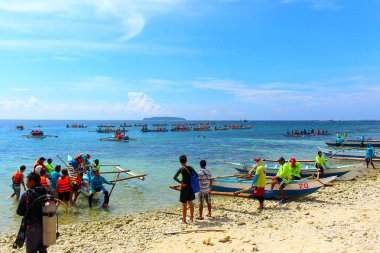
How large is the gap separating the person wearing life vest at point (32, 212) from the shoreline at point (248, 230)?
3.03 meters

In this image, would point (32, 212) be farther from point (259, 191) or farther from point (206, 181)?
point (259, 191)

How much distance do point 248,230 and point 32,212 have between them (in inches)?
229

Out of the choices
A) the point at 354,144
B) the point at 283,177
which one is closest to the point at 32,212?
the point at 283,177

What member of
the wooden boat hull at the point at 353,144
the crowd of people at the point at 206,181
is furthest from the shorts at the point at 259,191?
the wooden boat hull at the point at 353,144

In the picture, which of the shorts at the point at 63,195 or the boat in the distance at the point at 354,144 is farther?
the boat in the distance at the point at 354,144

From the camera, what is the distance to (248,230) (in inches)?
350

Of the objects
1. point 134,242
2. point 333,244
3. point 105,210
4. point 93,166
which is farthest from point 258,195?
point 93,166

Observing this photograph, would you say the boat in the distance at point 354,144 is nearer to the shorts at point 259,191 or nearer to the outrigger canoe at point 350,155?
the outrigger canoe at point 350,155

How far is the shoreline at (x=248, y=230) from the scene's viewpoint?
757 centimetres

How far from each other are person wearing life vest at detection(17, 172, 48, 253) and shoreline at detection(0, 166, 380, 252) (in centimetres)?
303

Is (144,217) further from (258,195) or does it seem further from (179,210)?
(258,195)

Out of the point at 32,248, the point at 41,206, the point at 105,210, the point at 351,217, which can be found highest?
the point at 41,206

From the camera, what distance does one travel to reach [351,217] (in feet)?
31.9

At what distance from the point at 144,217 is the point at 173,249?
427 cm
